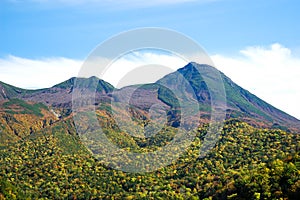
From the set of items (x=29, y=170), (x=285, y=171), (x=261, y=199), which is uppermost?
(x=285, y=171)

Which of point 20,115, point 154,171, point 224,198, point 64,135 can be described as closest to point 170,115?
point 64,135

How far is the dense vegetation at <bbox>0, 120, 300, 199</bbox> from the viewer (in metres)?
63.7

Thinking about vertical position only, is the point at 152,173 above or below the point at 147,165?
below

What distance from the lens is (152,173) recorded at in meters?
77.1

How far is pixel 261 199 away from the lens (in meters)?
35.8

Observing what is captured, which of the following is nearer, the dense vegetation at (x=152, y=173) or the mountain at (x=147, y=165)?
the mountain at (x=147, y=165)

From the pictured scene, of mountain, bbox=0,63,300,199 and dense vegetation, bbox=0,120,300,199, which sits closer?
mountain, bbox=0,63,300,199

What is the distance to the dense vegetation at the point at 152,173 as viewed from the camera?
209 ft

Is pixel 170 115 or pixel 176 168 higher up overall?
pixel 170 115

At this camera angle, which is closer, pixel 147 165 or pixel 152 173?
pixel 152 173

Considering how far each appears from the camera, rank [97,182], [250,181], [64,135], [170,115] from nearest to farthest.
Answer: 1. [250,181]
2. [97,182]
3. [64,135]
4. [170,115]

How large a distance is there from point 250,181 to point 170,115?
399 ft

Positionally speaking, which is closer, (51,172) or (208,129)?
(51,172)

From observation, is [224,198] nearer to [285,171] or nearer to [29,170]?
[285,171]
